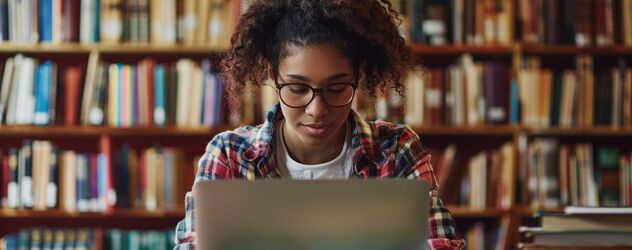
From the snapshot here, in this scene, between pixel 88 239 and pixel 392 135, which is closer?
pixel 392 135

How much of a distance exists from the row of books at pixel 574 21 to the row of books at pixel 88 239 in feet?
4.70

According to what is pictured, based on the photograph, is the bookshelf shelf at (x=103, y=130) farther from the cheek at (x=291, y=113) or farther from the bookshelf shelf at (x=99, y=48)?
the cheek at (x=291, y=113)

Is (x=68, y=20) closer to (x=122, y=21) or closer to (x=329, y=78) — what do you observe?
(x=122, y=21)

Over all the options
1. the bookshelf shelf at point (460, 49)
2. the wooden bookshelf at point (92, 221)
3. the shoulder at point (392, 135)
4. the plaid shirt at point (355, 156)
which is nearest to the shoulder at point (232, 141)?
the plaid shirt at point (355, 156)

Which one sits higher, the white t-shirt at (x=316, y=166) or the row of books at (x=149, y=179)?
the white t-shirt at (x=316, y=166)

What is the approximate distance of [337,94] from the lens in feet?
5.11

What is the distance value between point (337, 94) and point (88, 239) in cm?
183

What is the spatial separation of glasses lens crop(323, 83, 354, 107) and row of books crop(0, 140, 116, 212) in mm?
1709

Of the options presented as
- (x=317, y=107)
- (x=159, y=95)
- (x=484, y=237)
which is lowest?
(x=484, y=237)

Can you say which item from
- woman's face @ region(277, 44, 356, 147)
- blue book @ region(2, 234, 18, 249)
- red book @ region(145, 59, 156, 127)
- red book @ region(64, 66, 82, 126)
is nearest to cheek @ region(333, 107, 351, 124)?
woman's face @ region(277, 44, 356, 147)

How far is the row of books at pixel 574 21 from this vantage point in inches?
122

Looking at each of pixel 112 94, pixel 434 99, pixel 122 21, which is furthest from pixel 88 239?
pixel 434 99

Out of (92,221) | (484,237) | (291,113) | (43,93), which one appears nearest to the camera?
(291,113)

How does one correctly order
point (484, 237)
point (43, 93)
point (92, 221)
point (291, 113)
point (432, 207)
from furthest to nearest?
point (92, 221), point (484, 237), point (43, 93), point (291, 113), point (432, 207)
